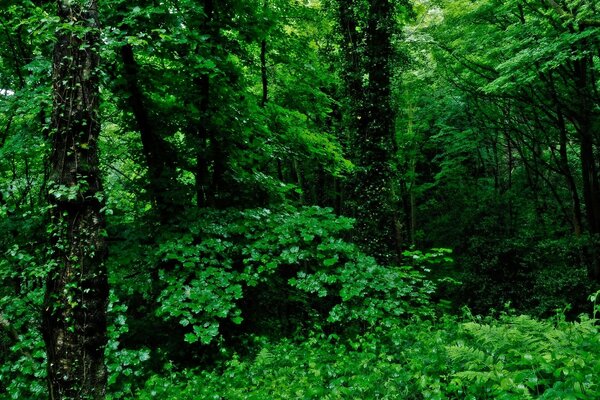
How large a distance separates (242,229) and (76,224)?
2681 millimetres

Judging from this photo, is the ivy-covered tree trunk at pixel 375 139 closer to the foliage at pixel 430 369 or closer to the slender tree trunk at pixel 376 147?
the slender tree trunk at pixel 376 147

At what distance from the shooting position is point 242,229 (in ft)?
19.1

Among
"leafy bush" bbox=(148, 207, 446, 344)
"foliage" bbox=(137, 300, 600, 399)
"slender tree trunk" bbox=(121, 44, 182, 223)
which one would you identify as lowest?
"foliage" bbox=(137, 300, 600, 399)

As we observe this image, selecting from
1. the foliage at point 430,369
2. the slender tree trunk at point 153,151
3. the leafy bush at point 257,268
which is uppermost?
the slender tree trunk at point 153,151

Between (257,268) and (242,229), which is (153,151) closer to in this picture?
(242,229)

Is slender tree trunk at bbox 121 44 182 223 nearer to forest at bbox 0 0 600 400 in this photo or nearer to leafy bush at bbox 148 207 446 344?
forest at bbox 0 0 600 400

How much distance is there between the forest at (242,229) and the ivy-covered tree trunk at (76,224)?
17mm

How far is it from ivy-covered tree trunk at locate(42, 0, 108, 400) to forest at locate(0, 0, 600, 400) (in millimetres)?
17

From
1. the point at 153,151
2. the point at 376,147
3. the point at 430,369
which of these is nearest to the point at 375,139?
the point at 376,147

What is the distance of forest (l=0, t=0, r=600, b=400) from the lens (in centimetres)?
344

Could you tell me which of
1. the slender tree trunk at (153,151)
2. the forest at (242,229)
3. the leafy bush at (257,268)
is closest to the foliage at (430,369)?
the forest at (242,229)

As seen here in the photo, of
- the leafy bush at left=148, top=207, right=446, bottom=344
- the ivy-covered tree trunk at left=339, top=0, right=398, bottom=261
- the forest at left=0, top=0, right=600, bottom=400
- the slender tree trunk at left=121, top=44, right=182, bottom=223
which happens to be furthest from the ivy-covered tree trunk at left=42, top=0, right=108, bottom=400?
the ivy-covered tree trunk at left=339, top=0, right=398, bottom=261

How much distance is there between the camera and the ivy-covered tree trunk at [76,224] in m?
3.27

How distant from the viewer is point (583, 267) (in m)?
11.6
